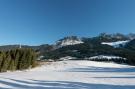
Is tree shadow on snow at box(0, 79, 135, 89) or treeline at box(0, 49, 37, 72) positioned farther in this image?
treeline at box(0, 49, 37, 72)

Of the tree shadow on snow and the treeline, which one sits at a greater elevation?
the treeline

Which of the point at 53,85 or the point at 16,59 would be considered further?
the point at 16,59

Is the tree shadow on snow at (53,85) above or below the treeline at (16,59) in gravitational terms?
below

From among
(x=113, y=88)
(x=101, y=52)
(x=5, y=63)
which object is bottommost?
(x=113, y=88)

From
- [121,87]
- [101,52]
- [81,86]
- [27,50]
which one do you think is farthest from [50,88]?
[101,52]

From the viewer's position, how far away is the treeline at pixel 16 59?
3042 cm

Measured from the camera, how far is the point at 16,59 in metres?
33.3

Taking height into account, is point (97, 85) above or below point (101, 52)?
below

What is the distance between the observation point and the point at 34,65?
125 feet

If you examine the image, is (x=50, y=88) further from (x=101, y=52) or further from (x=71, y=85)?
(x=101, y=52)

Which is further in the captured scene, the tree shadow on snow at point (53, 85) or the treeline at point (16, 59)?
the treeline at point (16, 59)

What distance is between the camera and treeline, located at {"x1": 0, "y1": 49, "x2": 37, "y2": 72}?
30.4 metres

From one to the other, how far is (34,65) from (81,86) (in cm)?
2232

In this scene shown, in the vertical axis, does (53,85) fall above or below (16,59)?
below
